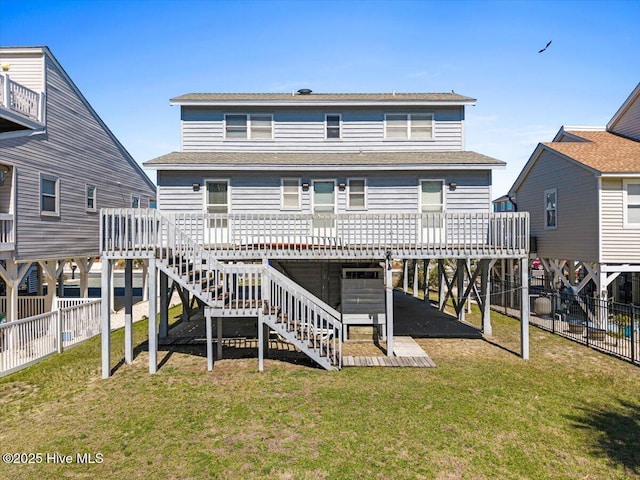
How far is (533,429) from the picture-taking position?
7.09 metres

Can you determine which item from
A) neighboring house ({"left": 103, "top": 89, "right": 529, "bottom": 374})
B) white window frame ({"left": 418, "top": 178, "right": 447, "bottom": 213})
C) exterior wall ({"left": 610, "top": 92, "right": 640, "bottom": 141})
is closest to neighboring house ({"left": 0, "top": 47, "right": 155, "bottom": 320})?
neighboring house ({"left": 103, "top": 89, "right": 529, "bottom": 374})

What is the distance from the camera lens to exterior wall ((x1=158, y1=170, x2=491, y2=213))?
14.0m

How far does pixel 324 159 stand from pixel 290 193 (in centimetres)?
175

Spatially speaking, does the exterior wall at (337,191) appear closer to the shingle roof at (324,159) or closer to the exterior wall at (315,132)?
the shingle roof at (324,159)

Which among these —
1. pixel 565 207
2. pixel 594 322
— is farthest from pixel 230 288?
pixel 565 207

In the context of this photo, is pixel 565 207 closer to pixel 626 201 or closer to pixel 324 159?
pixel 626 201

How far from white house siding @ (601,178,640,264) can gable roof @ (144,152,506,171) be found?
4.42 metres

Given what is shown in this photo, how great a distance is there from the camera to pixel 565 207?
641 inches

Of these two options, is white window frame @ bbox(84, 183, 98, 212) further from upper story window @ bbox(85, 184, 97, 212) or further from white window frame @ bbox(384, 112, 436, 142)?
white window frame @ bbox(384, 112, 436, 142)

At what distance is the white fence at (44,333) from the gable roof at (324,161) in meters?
5.65

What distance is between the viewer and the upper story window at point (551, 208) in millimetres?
16938

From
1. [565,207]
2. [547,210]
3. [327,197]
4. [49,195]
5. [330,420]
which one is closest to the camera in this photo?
[330,420]

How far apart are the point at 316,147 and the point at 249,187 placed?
3.29m

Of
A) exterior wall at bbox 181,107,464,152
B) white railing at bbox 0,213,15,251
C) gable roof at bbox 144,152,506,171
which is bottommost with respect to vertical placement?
white railing at bbox 0,213,15,251
